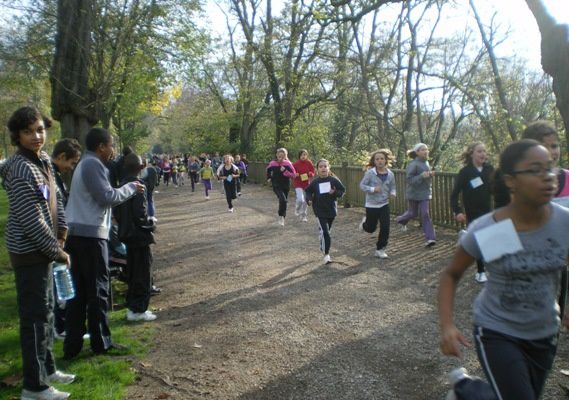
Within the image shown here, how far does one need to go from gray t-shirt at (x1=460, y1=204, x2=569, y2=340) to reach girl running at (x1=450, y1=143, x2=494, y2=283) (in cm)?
438

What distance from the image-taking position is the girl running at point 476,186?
22.1ft

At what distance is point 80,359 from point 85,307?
48 centimetres

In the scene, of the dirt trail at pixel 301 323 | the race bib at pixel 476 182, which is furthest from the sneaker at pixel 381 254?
the race bib at pixel 476 182

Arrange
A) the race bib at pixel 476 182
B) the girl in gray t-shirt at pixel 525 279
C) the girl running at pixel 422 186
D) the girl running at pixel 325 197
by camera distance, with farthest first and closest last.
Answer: the girl running at pixel 422 186 → the girl running at pixel 325 197 → the race bib at pixel 476 182 → the girl in gray t-shirt at pixel 525 279

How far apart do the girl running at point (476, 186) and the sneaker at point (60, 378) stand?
5.10 m

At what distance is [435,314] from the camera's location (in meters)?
5.74

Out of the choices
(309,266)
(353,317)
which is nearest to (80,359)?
(353,317)

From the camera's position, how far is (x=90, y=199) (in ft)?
15.0

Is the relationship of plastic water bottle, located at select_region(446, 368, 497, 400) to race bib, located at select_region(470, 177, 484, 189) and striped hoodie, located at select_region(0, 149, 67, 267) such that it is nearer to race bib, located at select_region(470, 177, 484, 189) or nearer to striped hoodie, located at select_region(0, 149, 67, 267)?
striped hoodie, located at select_region(0, 149, 67, 267)

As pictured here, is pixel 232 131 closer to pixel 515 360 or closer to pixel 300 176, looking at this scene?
pixel 300 176

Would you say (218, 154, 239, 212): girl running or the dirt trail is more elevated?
(218, 154, 239, 212): girl running

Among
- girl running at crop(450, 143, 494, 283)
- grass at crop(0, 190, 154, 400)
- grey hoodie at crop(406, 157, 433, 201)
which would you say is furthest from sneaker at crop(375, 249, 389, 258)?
grass at crop(0, 190, 154, 400)

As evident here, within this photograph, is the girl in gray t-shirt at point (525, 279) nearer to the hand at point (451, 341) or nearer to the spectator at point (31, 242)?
the hand at point (451, 341)

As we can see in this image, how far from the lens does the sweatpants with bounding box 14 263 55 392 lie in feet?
11.9
